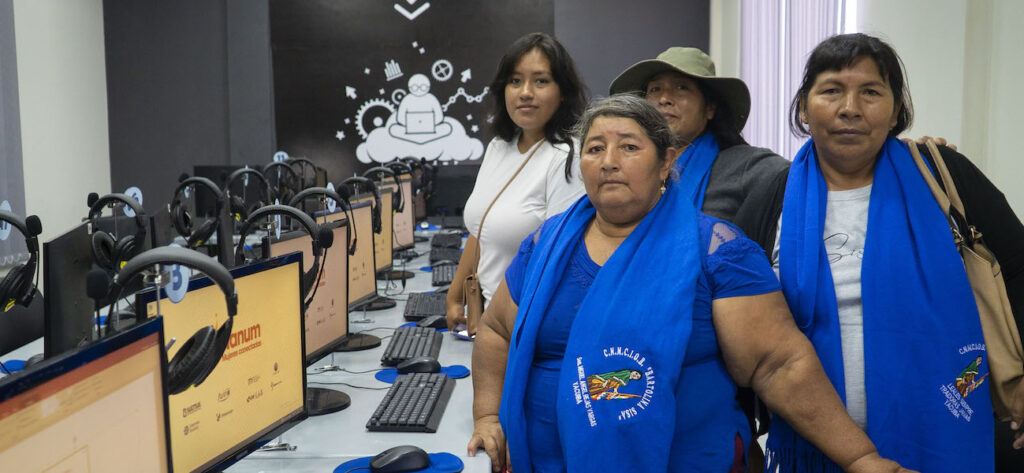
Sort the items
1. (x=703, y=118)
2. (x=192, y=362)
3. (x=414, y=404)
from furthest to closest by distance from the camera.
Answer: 1. (x=703, y=118)
2. (x=414, y=404)
3. (x=192, y=362)

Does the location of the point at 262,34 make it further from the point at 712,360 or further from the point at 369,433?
the point at 712,360

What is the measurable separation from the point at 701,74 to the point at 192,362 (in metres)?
1.46

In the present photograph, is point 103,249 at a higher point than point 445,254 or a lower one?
higher

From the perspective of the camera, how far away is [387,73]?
7.53 m

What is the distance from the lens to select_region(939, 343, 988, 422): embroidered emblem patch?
62.0 inches

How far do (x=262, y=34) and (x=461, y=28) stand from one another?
5.95 ft

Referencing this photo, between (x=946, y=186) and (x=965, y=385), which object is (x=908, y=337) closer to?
(x=965, y=385)

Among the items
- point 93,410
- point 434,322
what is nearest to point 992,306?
point 93,410

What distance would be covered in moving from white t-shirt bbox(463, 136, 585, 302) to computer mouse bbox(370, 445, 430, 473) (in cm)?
78

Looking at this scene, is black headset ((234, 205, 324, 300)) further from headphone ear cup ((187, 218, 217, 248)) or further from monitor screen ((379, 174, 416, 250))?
monitor screen ((379, 174, 416, 250))

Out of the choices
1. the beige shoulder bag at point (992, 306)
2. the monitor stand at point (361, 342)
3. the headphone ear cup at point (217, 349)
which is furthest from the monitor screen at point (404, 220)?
the headphone ear cup at point (217, 349)

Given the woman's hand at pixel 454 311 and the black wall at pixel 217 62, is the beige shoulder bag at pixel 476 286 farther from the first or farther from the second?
the black wall at pixel 217 62

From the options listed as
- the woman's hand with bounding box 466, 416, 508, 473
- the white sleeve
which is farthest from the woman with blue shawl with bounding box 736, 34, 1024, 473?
the white sleeve

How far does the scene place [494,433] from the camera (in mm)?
1670
